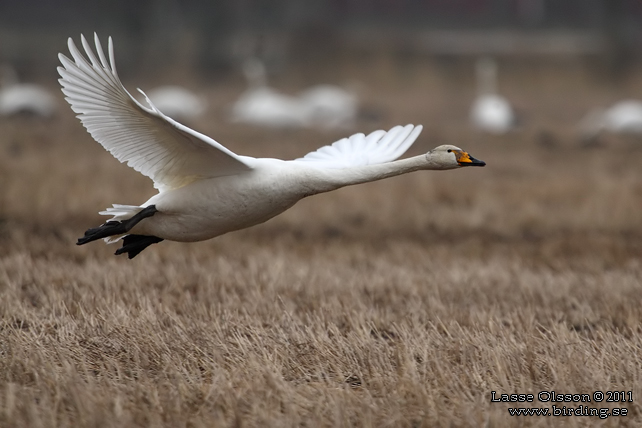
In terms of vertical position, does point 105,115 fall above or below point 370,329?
above

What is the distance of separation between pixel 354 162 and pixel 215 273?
73.5 inches

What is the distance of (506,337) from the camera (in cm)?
543

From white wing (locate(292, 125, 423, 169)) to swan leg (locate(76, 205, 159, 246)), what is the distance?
42.4 inches

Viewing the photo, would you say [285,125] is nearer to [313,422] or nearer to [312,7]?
[313,422]

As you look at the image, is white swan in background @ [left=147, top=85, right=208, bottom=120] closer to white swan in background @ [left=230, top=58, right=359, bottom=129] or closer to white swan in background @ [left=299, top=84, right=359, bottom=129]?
white swan in background @ [left=230, top=58, right=359, bottom=129]

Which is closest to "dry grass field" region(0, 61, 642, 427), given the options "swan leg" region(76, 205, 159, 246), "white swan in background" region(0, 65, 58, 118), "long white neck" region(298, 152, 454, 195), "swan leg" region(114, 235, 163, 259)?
"swan leg" region(114, 235, 163, 259)

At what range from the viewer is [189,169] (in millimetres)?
5816

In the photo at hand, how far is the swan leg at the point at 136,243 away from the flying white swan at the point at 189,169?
122mm

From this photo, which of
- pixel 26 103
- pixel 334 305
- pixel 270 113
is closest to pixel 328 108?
pixel 270 113

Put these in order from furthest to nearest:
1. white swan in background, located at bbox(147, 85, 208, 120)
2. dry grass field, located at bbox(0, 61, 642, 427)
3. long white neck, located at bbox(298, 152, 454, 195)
Result: white swan in background, located at bbox(147, 85, 208, 120), long white neck, located at bbox(298, 152, 454, 195), dry grass field, located at bbox(0, 61, 642, 427)

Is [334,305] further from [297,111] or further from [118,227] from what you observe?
[297,111]

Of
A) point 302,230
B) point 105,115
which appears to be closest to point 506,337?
point 105,115

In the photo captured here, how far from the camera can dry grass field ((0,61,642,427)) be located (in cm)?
437

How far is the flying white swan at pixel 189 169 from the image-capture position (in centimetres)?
540
